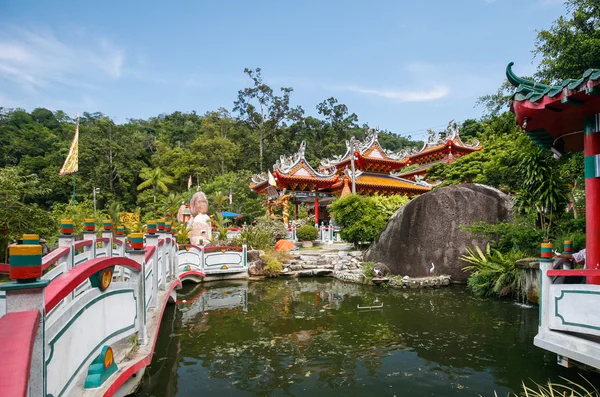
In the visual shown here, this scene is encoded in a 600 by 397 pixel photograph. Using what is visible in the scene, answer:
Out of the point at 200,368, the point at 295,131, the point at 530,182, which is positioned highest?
the point at 295,131

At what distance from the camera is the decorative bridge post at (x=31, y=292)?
1706 mm

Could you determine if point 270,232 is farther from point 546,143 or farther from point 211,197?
point 211,197

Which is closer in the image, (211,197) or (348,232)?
(348,232)

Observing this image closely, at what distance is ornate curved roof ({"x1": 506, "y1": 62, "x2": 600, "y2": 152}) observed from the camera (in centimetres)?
408

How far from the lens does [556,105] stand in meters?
4.51

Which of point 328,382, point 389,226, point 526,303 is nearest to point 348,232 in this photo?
point 389,226

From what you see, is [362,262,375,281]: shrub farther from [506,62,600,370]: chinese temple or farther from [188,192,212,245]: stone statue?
[188,192,212,245]: stone statue

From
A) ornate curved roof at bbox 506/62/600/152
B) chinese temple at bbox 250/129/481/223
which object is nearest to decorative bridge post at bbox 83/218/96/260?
ornate curved roof at bbox 506/62/600/152

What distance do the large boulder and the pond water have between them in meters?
2.16

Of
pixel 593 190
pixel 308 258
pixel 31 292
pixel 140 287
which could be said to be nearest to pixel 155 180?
pixel 308 258

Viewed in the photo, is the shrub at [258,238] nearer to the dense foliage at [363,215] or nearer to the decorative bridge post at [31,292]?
the dense foliage at [363,215]

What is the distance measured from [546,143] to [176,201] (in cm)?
2529

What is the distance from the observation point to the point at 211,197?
1108 inches

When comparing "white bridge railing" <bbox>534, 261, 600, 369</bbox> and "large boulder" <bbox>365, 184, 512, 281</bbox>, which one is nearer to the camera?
"white bridge railing" <bbox>534, 261, 600, 369</bbox>
